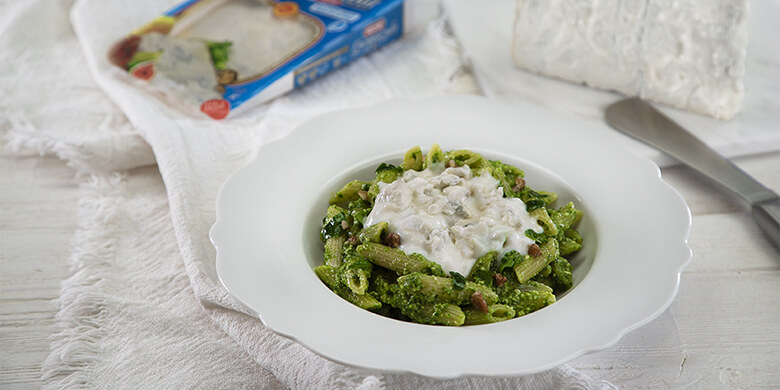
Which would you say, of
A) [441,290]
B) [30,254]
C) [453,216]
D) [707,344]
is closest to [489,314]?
[441,290]

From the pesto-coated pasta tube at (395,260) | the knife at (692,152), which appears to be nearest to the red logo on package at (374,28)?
the knife at (692,152)

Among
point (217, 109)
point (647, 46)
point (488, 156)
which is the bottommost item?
point (217, 109)

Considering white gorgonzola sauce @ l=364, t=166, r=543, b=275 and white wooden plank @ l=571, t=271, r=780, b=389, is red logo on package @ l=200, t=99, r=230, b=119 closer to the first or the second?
white gorgonzola sauce @ l=364, t=166, r=543, b=275

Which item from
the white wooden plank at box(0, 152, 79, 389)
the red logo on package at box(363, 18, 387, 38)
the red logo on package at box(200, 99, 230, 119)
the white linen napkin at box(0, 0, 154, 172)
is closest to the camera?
the white wooden plank at box(0, 152, 79, 389)

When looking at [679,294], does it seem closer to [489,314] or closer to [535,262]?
[535,262]

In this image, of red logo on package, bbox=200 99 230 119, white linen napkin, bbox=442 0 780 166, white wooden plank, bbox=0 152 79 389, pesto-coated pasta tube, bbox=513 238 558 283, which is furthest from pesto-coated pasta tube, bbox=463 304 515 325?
red logo on package, bbox=200 99 230 119

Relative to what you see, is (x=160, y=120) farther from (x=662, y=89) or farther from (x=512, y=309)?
(x=662, y=89)

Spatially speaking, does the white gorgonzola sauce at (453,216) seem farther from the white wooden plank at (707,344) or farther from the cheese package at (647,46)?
the cheese package at (647,46)
